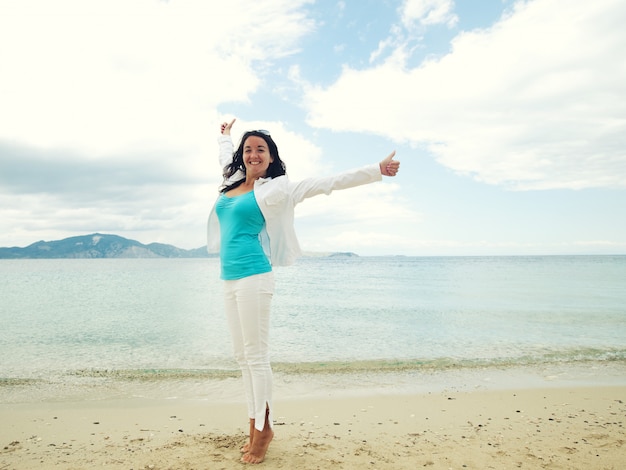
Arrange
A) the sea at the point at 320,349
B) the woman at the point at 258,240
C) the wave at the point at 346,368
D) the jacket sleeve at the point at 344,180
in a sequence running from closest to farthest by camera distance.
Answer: the jacket sleeve at the point at 344,180, the woman at the point at 258,240, the sea at the point at 320,349, the wave at the point at 346,368

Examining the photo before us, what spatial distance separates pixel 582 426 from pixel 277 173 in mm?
3827

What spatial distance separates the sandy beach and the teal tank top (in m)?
1.48

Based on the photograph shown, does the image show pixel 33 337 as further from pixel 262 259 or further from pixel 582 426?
pixel 582 426

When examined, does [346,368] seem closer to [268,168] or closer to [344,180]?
[268,168]

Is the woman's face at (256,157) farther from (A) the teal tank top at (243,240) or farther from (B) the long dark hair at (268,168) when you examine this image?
(A) the teal tank top at (243,240)

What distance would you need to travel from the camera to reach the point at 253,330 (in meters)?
3.14

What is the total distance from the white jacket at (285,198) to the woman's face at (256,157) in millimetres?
113

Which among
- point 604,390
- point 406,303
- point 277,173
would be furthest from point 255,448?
point 406,303

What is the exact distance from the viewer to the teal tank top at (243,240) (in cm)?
312

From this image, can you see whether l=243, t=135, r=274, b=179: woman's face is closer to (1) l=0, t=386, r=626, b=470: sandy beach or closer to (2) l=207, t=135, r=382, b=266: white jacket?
(2) l=207, t=135, r=382, b=266: white jacket

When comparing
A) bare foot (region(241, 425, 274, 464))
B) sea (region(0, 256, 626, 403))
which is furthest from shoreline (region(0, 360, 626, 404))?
bare foot (region(241, 425, 274, 464))

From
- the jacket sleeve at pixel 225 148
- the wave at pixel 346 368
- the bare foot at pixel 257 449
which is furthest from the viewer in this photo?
the wave at pixel 346 368

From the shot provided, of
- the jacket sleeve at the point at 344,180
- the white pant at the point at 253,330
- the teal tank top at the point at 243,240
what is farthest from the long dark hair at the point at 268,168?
the white pant at the point at 253,330

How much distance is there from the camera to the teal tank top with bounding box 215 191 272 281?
3.12 metres
